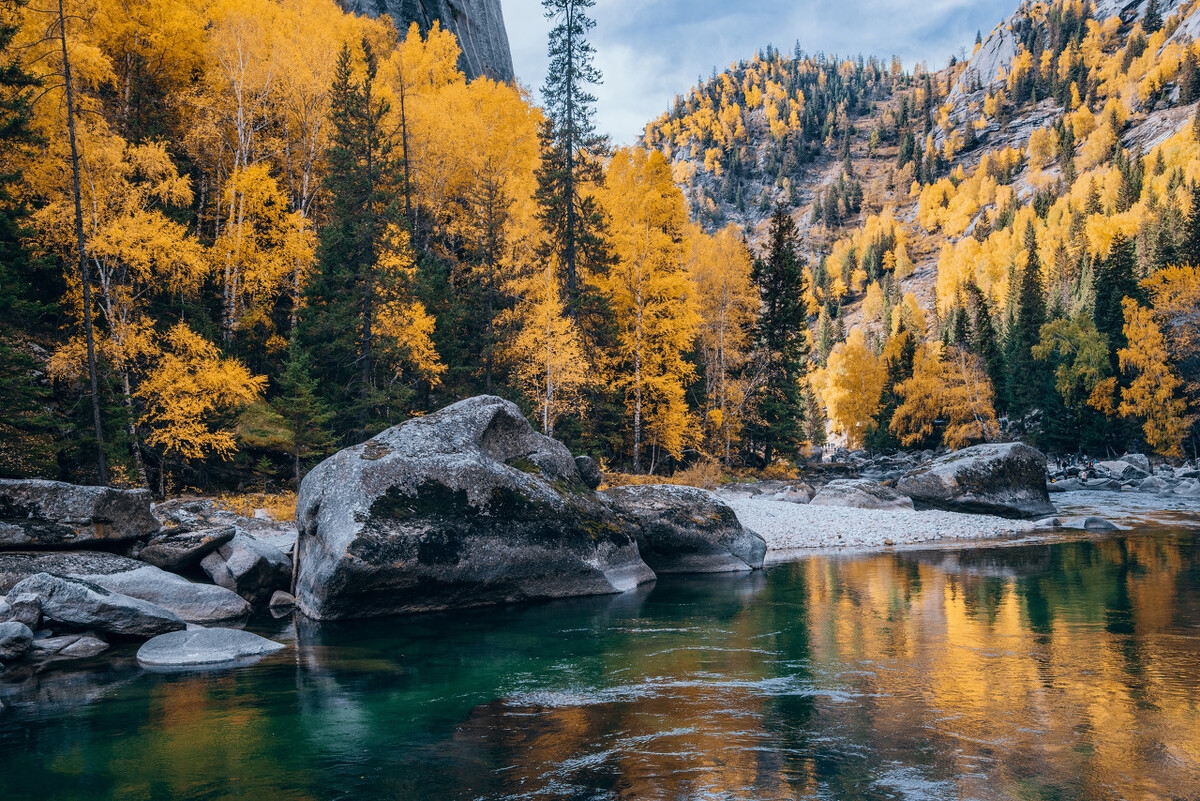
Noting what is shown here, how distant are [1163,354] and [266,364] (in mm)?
49769

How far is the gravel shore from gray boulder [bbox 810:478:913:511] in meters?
0.93

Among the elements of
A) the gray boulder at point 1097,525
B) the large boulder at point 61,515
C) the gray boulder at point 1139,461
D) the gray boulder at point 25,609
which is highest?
the large boulder at point 61,515

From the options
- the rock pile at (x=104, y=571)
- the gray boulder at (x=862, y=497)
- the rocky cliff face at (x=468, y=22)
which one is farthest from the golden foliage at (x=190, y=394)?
the rocky cliff face at (x=468, y=22)

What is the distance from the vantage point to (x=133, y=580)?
10.6 metres

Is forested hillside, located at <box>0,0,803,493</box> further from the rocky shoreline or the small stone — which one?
the small stone

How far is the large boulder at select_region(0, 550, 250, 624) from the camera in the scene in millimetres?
10453

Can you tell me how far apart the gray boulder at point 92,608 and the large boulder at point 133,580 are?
59cm

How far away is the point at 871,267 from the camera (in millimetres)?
162750

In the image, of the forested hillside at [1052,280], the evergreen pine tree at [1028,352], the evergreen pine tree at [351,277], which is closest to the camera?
the evergreen pine tree at [351,277]

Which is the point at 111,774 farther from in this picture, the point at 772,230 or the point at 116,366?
the point at 772,230

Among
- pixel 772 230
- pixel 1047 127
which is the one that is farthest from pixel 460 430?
pixel 1047 127

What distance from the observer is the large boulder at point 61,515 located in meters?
Answer: 10.9

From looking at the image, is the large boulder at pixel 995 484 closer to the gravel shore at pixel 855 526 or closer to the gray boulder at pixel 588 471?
the gravel shore at pixel 855 526

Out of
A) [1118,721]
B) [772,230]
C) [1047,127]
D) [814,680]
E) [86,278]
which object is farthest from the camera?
[1047,127]
